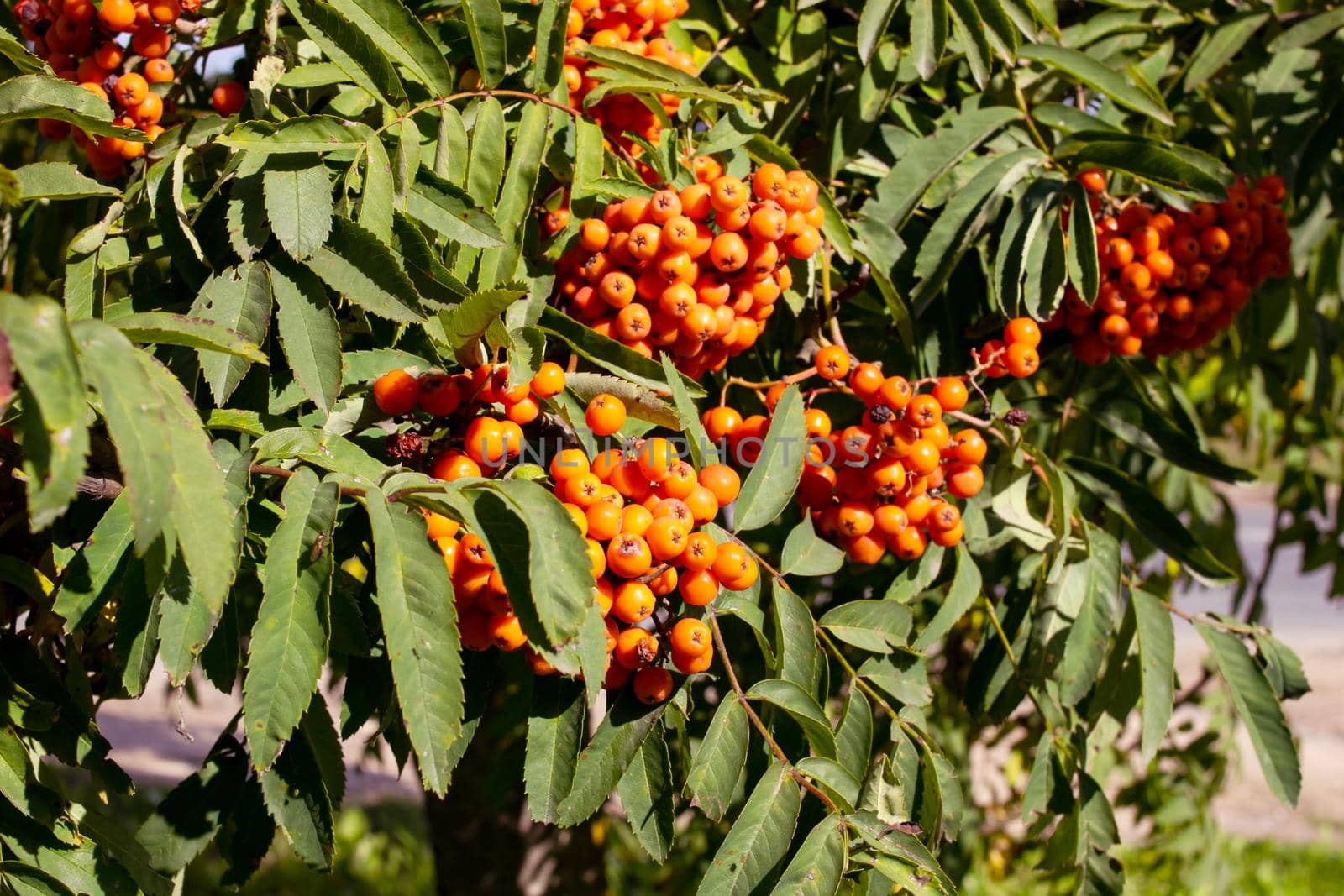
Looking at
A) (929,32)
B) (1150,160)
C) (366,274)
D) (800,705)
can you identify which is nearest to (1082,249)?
(1150,160)

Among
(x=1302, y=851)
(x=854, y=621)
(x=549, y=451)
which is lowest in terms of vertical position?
(x=1302, y=851)

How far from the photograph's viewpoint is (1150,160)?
1746mm

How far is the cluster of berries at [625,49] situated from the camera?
1.65 m

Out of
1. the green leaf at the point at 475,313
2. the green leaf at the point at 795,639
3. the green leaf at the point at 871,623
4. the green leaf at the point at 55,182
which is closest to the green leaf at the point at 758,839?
the green leaf at the point at 795,639

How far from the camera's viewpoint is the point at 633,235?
1453mm

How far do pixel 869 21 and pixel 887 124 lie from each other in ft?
0.95

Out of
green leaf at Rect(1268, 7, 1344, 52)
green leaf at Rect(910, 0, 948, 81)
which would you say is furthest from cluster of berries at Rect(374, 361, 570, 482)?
green leaf at Rect(1268, 7, 1344, 52)

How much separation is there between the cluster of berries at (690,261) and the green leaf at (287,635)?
1.76 feet

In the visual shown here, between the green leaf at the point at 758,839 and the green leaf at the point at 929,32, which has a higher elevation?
the green leaf at the point at 929,32

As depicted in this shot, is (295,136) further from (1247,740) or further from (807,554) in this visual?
(1247,740)

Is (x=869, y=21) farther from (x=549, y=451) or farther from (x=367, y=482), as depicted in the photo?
(x=367, y=482)

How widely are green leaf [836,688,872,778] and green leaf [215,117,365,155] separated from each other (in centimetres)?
105

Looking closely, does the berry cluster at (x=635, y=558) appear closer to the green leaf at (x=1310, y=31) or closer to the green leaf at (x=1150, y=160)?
the green leaf at (x=1150, y=160)

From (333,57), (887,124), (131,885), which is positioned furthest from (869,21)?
(131,885)
